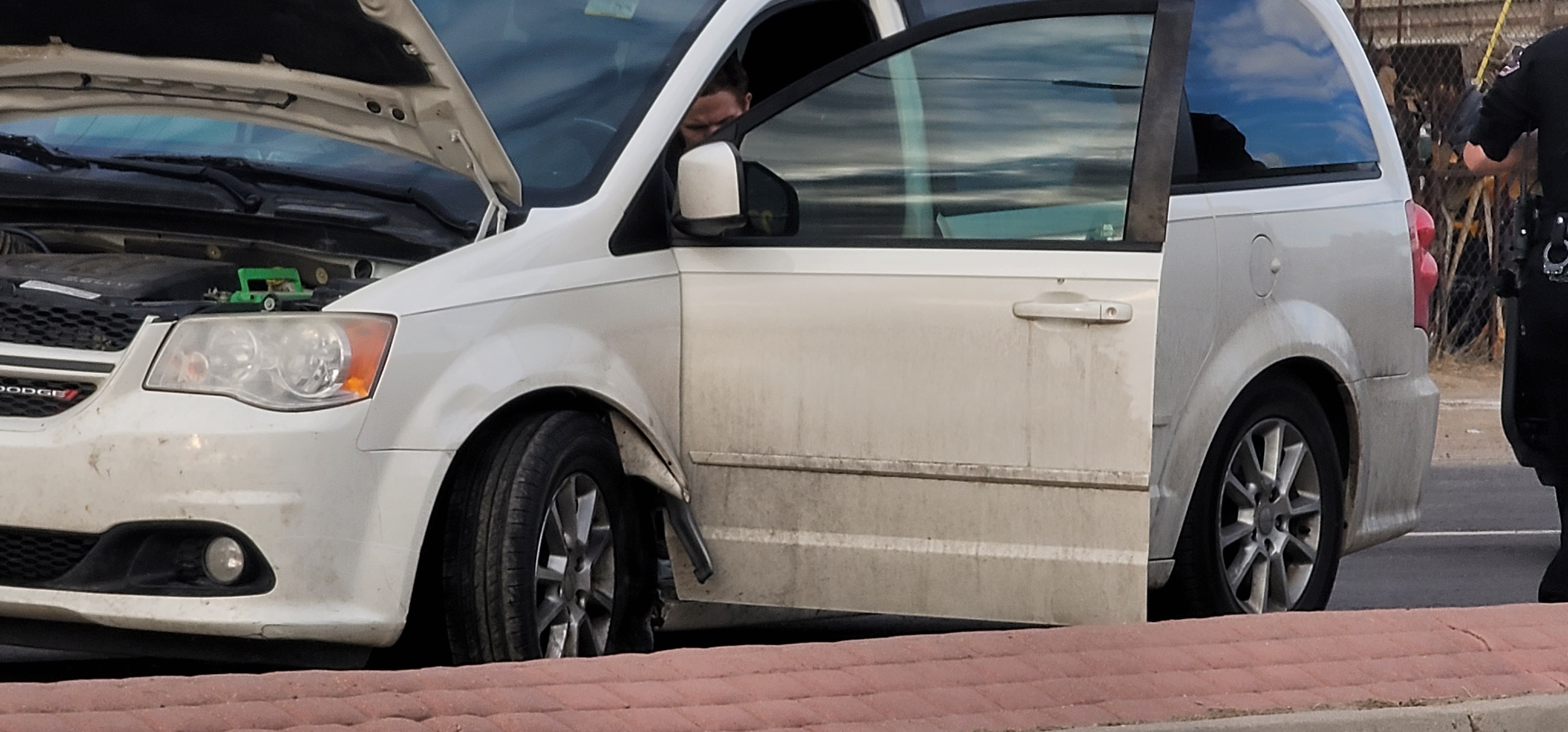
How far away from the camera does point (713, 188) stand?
16.8 ft

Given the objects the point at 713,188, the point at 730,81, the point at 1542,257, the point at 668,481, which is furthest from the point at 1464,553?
the point at 713,188

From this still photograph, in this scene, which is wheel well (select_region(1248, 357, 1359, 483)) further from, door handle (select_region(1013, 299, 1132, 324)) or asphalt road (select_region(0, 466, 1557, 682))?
door handle (select_region(1013, 299, 1132, 324))

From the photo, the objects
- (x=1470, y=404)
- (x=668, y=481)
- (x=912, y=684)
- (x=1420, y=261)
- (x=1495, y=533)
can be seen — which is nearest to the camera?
(x=912, y=684)

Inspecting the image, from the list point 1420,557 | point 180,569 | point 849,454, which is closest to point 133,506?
point 180,569

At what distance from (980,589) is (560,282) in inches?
46.8

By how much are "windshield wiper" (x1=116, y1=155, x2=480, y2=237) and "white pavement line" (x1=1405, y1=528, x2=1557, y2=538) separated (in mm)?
5478

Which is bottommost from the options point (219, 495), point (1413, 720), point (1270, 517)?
point (1413, 720)

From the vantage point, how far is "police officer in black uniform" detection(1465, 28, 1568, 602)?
637 cm

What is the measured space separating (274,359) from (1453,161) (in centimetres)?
1355

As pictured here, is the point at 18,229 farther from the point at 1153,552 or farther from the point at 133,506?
the point at 1153,552

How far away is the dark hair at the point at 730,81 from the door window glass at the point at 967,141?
0.30 m

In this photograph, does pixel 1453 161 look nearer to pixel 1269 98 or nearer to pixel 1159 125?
pixel 1269 98

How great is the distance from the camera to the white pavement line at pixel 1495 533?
9.33 m

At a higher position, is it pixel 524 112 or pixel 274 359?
pixel 524 112
